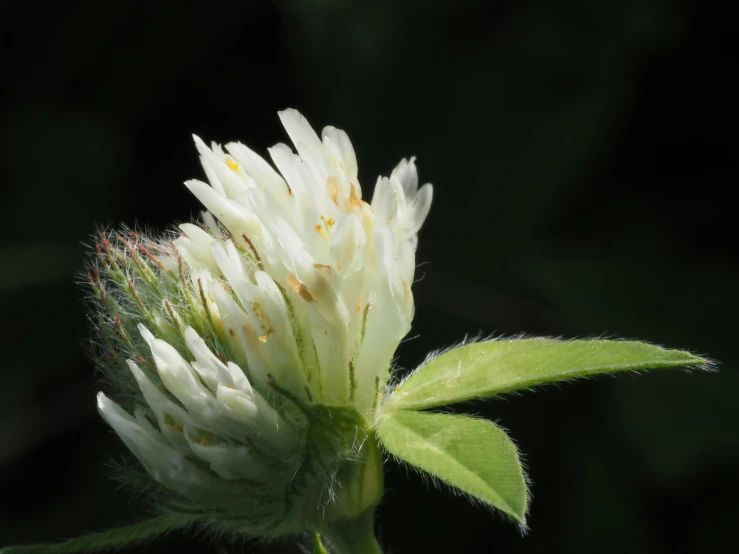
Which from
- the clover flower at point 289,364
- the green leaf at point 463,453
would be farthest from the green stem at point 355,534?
the green leaf at point 463,453

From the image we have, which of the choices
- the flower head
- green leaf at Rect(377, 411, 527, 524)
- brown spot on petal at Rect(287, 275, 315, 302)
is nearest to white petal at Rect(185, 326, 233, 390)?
the flower head

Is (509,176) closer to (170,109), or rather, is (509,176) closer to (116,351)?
(170,109)

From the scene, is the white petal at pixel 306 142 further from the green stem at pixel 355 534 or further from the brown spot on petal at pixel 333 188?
the green stem at pixel 355 534

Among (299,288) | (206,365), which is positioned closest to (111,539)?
(206,365)

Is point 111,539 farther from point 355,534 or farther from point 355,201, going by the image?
point 355,201

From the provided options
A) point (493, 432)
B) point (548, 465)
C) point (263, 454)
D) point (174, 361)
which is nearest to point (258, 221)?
point (174, 361)
